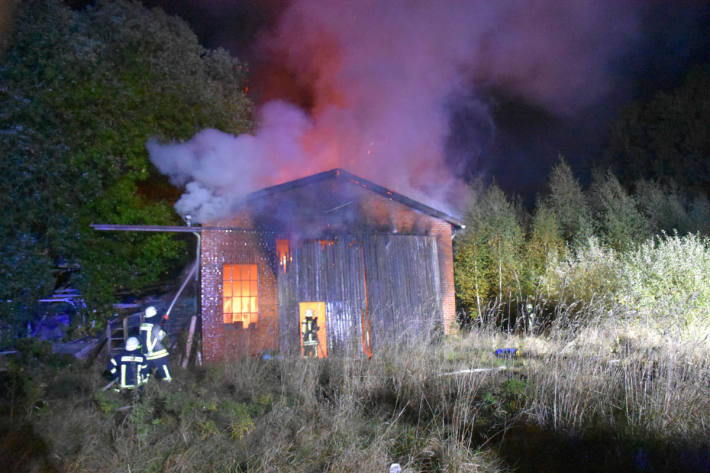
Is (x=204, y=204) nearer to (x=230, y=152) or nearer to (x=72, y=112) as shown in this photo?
(x=230, y=152)

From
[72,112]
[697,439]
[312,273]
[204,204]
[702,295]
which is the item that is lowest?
[697,439]

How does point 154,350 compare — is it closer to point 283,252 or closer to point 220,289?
point 220,289

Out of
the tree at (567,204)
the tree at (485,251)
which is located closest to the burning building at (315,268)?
the tree at (485,251)

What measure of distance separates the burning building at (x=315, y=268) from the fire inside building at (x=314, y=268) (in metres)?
0.03

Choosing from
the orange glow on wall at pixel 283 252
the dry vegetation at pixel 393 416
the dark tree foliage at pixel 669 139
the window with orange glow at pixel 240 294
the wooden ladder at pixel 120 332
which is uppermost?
the dark tree foliage at pixel 669 139

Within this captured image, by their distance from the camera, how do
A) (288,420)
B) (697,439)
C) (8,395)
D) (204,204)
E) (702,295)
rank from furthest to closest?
(204,204), (702,295), (8,395), (288,420), (697,439)

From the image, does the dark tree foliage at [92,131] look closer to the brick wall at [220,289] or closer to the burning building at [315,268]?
the brick wall at [220,289]

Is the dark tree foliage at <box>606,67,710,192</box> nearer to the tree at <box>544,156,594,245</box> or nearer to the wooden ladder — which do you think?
the tree at <box>544,156,594,245</box>

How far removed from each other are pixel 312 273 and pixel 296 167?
631 centimetres

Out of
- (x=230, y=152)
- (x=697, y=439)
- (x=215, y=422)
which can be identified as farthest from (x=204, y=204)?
(x=697, y=439)

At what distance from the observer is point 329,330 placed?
12633 mm

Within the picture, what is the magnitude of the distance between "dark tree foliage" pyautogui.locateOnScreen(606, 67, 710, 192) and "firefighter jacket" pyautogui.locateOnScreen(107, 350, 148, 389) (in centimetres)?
2610

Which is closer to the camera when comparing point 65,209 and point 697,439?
point 697,439

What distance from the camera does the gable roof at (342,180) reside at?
481 inches
